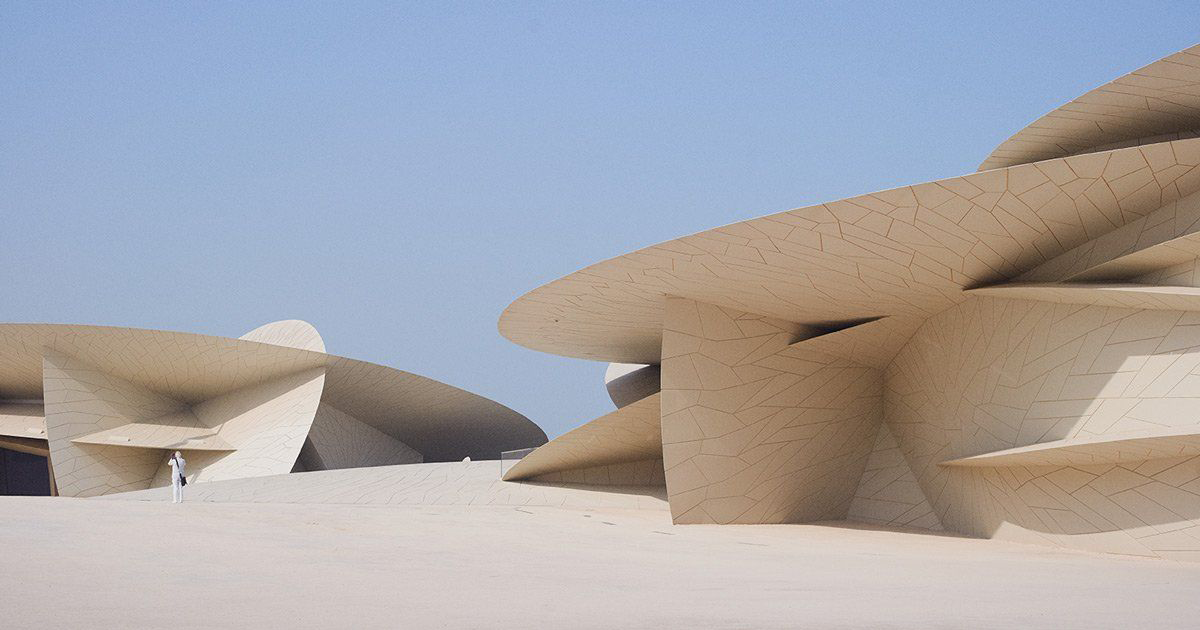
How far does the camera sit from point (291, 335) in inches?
1278

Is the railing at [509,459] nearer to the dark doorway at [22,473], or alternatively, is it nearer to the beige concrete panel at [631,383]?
the beige concrete panel at [631,383]

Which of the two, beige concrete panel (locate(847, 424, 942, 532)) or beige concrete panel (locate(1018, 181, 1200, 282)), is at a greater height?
beige concrete panel (locate(1018, 181, 1200, 282))

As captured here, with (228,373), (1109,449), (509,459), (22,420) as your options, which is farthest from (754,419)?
(22,420)

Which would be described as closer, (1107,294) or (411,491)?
(1107,294)

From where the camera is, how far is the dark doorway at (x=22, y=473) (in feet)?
126

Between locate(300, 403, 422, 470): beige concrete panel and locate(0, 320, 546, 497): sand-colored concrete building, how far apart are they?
0.21 ft

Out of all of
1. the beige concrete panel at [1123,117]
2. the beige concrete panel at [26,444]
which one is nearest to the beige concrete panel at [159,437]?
the beige concrete panel at [26,444]

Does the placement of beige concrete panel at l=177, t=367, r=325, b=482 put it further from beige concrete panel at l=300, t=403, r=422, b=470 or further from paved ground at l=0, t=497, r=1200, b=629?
paved ground at l=0, t=497, r=1200, b=629

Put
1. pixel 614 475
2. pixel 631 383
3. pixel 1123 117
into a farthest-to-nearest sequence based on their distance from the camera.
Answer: pixel 631 383 < pixel 614 475 < pixel 1123 117

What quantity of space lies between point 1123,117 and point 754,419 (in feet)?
25.2

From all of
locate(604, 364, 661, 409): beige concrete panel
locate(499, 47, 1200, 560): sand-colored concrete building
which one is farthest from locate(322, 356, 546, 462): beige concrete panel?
locate(499, 47, 1200, 560): sand-colored concrete building

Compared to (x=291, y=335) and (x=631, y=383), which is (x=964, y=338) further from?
(x=291, y=335)

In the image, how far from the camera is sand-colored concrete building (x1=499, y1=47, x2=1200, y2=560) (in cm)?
1224

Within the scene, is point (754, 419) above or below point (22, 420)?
below
